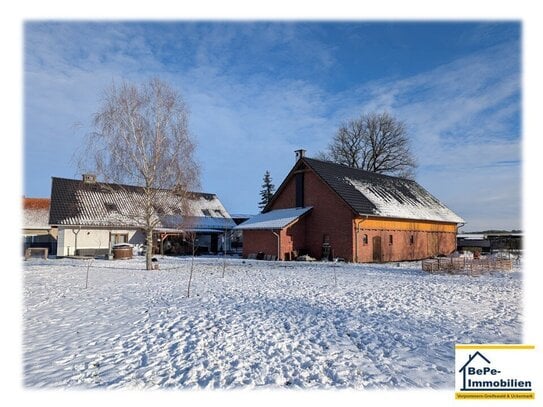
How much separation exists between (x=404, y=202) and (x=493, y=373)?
1002 inches

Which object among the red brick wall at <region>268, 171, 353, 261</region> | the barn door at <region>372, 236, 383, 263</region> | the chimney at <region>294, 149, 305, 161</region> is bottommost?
the barn door at <region>372, 236, 383, 263</region>

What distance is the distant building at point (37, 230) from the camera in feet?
98.6

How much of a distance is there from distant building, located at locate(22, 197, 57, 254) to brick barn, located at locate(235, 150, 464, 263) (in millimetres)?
17849

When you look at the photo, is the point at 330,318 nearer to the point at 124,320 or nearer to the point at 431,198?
the point at 124,320

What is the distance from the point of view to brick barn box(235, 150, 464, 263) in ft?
75.4

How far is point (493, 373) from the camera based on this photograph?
450 cm

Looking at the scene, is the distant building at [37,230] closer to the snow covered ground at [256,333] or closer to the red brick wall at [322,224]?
the red brick wall at [322,224]

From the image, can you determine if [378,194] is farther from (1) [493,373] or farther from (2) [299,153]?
(1) [493,373]

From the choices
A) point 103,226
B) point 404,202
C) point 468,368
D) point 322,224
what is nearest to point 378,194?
point 404,202

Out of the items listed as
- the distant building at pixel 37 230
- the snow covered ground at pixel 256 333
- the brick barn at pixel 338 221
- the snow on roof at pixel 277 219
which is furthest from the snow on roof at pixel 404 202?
the distant building at pixel 37 230

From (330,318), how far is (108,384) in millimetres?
4549

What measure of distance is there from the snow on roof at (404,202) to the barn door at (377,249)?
1.75 m

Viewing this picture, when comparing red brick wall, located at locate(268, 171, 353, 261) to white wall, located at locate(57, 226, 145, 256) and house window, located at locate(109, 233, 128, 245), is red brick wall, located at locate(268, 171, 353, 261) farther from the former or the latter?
white wall, located at locate(57, 226, 145, 256)

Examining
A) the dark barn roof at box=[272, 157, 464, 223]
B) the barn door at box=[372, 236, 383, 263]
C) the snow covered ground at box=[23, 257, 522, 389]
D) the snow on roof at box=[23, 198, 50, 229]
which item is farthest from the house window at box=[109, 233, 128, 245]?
the barn door at box=[372, 236, 383, 263]
